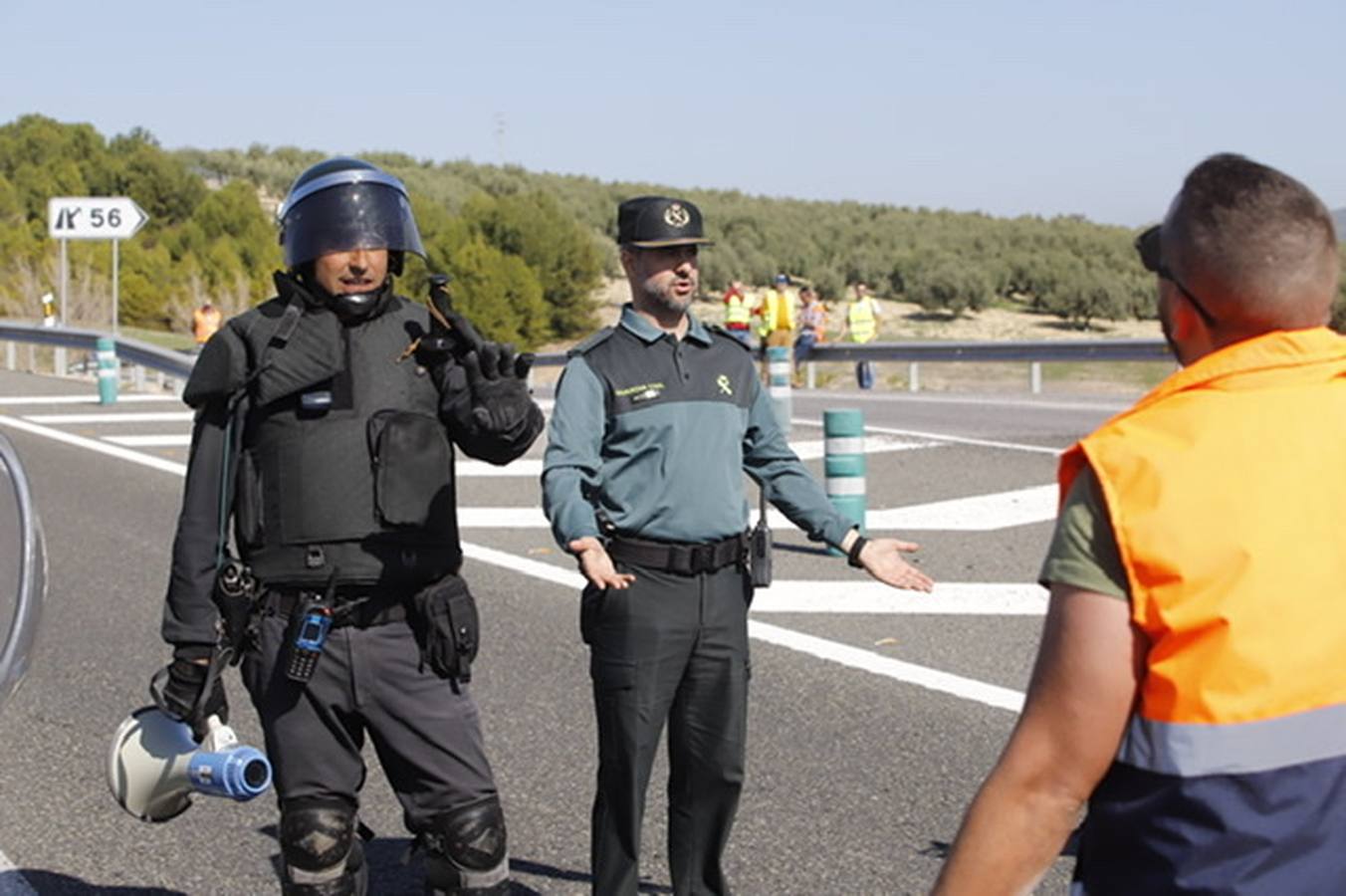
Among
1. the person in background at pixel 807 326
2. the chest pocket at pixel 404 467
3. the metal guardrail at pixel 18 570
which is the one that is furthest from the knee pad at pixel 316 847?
the person in background at pixel 807 326

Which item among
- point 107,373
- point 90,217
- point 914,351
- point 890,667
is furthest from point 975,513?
point 90,217

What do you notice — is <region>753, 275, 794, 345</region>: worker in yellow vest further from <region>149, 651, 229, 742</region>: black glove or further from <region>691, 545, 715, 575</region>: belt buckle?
<region>149, 651, 229, 742</region>: black glove

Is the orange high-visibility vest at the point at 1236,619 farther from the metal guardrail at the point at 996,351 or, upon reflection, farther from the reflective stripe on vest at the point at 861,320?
the reflective stripe on vest at the point at 861,320

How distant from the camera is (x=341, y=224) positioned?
4332 millimetres

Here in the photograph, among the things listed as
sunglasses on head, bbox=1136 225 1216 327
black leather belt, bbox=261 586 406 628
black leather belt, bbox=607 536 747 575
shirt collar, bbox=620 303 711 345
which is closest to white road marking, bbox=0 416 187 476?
shirt collar, bbox=620 303 711 345

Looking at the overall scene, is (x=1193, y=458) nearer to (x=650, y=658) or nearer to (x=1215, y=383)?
(x=1215, y=383)

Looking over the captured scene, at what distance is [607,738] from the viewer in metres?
4.86

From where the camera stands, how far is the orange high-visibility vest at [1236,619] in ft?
7.32

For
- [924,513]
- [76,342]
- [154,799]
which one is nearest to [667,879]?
[154,799]

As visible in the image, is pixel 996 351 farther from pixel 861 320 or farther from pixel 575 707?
pixel 575 707

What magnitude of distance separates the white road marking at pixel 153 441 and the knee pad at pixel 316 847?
12.9 m

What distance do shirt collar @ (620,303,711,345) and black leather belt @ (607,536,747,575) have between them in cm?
53

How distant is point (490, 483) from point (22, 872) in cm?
891

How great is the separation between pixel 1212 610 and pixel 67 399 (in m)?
21.9
